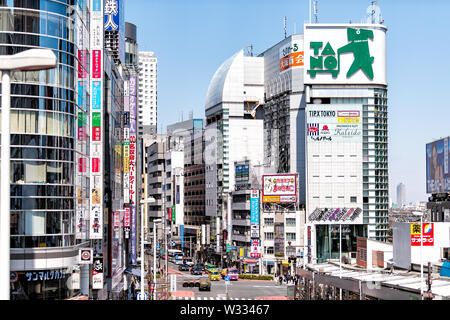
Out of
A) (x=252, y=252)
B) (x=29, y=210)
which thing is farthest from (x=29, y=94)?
(x=252, y=252)

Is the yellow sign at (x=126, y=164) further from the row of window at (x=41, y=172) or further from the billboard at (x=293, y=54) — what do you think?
the billboard at (x=293, y=54)

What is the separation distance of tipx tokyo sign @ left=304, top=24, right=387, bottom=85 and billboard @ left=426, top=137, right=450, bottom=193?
1239 inches

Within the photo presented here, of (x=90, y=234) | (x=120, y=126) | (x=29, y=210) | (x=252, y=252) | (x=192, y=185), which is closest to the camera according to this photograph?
(x=29, y=210)

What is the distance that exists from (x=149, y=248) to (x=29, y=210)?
12879cm

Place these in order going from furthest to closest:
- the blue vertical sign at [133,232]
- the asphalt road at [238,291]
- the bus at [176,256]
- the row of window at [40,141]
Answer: the bus at [176,256]
the blue vertical sign at [133,232]
the asphalt road at [238,291]
the row of window at [40,141]

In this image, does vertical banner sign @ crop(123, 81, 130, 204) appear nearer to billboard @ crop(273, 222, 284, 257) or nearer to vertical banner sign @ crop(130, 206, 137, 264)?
vertical banner sign @ crop(130, 206, 137, 264)

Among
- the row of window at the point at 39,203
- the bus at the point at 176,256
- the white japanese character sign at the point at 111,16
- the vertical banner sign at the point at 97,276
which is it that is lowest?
the bus at the point at 176,256

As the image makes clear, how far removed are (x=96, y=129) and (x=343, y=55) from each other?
8647cm

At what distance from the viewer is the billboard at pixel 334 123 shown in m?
125

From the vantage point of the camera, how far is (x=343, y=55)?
431 feet

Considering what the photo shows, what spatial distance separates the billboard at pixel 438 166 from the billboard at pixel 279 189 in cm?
2463

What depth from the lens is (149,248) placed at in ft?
561

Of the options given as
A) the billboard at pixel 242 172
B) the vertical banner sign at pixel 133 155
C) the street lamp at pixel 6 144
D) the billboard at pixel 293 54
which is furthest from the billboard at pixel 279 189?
the street lamp at pixel 6 144

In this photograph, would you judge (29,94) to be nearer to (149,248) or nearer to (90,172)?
(90,172)
